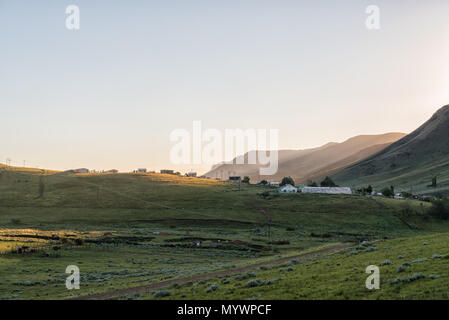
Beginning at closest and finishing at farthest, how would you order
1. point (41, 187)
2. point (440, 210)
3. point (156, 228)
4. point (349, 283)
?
1. point (349, 283)
2. point (156, 228)
3. point (440, 210)
4. point (41, 187)

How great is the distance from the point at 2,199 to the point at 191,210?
250 feet

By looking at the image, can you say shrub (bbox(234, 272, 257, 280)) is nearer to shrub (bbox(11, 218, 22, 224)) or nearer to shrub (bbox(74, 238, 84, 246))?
shrub (bbox(74, 238, 84, 246))

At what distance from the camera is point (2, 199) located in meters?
158

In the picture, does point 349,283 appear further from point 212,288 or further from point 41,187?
point 41,187

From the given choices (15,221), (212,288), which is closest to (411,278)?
(212,288)

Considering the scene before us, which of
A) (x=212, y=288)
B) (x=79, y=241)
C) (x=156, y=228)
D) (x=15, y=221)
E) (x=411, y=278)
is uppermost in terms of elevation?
(x=411, y=278)

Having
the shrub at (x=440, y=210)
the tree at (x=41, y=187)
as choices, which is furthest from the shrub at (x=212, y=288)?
the tree at (x=41, y=187)

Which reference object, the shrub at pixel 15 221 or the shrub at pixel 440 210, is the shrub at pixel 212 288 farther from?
the shrub at pixel 440 210

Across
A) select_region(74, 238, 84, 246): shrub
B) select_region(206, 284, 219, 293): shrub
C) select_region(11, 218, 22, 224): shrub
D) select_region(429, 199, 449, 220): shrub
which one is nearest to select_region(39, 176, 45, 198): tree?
select_region(11, 218, 22, 224): shrub

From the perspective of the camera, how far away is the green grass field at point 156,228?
53.6 metres

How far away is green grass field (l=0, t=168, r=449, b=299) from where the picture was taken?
2111 inches

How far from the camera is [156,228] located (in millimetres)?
122000
